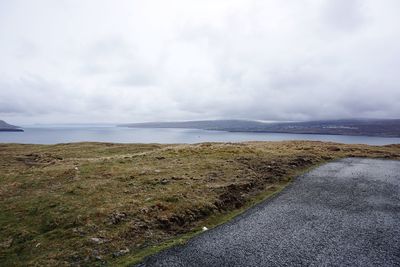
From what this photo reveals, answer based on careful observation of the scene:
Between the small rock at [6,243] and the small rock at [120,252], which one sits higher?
the small rock at [6,243]

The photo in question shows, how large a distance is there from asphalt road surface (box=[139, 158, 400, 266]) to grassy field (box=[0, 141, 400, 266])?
1.57 meters

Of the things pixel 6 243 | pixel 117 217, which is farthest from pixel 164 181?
pixel 6 243

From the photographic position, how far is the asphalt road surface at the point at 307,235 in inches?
467

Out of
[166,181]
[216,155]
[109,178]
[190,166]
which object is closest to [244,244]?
[166,181]

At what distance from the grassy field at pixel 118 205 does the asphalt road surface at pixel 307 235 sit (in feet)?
5.14

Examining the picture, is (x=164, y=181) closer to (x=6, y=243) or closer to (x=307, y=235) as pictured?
(x=6, y=243)

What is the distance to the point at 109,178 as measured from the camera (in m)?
26.4

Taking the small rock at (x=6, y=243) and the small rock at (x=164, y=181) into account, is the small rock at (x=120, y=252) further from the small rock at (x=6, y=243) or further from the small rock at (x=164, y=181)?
the small rock at (x=164, y=181)

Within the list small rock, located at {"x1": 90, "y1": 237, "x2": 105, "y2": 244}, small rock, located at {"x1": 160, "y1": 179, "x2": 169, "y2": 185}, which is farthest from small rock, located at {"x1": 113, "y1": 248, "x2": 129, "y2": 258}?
small rock, located at {"x1": 160, "y1": 179, "x2": 169, "y2": 185}

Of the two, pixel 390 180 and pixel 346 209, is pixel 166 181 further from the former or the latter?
pixel 390 180

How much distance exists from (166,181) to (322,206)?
11.6 m

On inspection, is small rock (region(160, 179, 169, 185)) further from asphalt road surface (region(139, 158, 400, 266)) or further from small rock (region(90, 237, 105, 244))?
small rock (region(90, 237, 105, 244))

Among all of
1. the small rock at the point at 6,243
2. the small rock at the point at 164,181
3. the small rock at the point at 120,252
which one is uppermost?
the small rock at the point at 164,181

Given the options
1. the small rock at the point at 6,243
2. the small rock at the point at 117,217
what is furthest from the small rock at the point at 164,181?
the small rock at the point at 6,243
